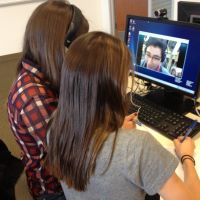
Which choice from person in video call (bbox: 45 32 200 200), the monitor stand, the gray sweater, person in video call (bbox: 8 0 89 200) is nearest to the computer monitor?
the monitor stand

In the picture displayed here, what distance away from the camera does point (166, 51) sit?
4.09 ft

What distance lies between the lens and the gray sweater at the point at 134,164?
735 mm

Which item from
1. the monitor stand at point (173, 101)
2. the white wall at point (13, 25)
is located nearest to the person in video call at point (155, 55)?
the monitor stand at point (173, 101)

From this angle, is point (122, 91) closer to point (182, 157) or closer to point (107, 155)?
point (107, 155)

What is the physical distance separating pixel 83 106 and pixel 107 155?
14 centimetres

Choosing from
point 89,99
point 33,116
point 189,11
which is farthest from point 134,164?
point 189,11

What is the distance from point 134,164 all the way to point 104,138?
0.10 metres

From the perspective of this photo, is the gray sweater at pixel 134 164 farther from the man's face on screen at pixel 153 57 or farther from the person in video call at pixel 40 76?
the man's face on screen at pixel 153 57

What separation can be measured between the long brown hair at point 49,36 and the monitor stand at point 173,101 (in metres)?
0.52

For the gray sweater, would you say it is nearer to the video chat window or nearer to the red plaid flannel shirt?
the red plaid flannel shirt

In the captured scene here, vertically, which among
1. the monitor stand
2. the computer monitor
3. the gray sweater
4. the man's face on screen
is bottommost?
the monitor stand

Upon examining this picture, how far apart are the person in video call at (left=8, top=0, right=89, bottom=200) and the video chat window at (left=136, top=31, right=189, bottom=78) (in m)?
0.36

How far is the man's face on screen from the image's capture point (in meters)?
1.30

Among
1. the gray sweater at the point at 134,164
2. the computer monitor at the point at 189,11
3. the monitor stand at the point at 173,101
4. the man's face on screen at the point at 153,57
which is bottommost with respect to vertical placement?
the monitor stand at the point at 173,101
